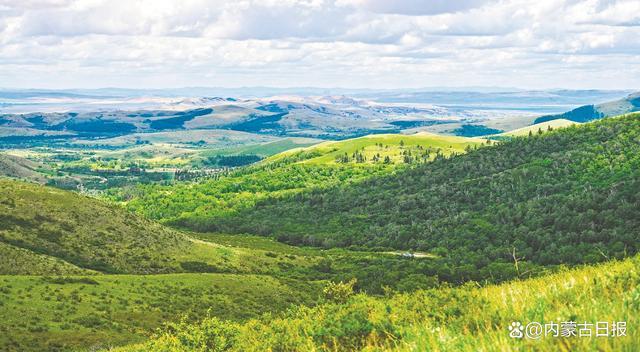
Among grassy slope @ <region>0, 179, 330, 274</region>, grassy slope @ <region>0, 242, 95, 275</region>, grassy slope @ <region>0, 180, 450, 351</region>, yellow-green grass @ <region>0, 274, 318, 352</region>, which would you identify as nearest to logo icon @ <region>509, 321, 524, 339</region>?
yellow-green grass @ <region>0, 274, 318, 352</region>

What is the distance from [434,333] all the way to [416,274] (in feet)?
572

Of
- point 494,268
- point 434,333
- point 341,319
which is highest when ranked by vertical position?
point 434,333

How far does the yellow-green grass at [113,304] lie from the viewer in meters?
87.0

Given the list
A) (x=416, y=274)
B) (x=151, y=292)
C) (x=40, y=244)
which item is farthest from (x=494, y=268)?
(x=40, y=244)

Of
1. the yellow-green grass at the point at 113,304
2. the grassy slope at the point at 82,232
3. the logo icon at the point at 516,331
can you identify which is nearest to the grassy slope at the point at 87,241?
the grassy slope at the point at 82,232

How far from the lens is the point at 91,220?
176375mm

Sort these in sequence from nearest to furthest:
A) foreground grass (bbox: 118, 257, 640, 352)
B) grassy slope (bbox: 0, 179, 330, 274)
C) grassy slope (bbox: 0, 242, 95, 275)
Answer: foreground grass (bbox: 118, 257, 640, 352), grassy slope (bbox: 0, 242, 95, 275), grassy slope (bbox: 0, 179, 330, 274)

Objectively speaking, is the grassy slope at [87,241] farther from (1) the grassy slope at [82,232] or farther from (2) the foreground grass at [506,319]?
(2) the foreground grass at [506,319]

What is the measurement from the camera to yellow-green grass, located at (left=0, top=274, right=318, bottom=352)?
285ft

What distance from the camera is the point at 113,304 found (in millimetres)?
110938

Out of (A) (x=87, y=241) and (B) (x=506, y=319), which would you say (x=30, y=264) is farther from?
(B) (x=506, y=319)

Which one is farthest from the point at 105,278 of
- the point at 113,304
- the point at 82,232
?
the point at 82,232

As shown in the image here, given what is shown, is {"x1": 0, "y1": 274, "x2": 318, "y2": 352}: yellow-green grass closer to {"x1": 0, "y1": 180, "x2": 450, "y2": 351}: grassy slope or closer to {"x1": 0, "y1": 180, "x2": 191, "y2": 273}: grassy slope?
{"x1": 0, "y1": 180, "x2": 450, "y2": 351}: grassy slope

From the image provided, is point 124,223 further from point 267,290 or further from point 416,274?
point 416,274
